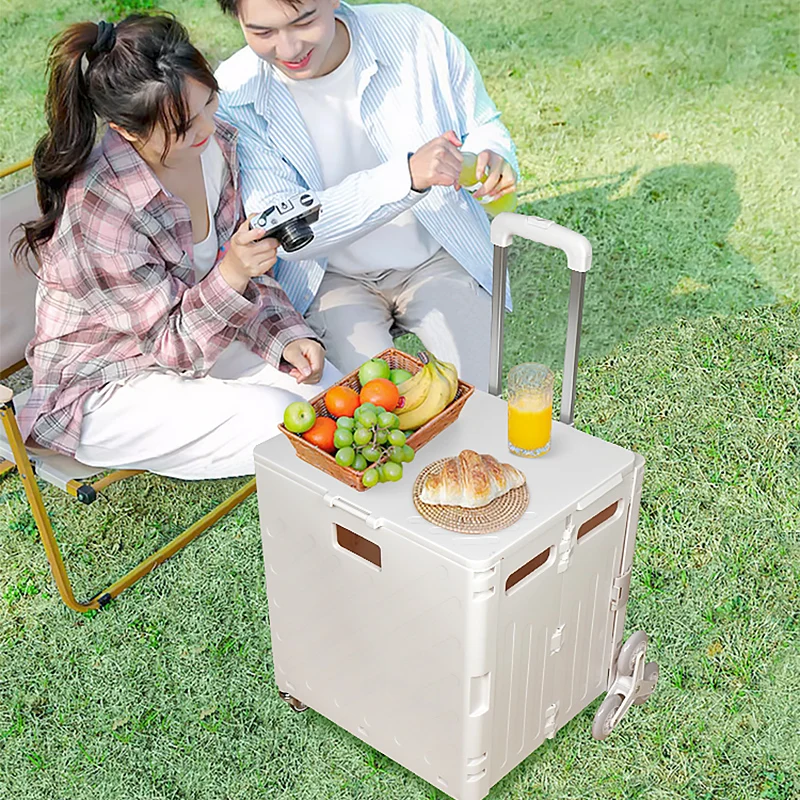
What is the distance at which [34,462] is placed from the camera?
8.30 ft

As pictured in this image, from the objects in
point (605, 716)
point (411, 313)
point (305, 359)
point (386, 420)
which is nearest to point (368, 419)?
point (386, 420)

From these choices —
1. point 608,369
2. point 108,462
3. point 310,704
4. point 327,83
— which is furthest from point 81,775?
point 608,369

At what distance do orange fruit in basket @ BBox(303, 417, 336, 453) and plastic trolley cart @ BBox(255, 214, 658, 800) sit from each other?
6 cm

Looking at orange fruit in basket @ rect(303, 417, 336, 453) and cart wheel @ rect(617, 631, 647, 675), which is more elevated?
orange fruit in basket @ rect(303, 417, 336, 453)

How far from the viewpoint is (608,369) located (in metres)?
3.38

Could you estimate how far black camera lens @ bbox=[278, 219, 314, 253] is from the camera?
229 centimetres

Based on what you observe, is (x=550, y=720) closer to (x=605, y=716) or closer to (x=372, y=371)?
(x=605, y=716)

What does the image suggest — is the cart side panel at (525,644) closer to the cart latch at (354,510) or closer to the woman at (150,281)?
the cart latch at (354,510)

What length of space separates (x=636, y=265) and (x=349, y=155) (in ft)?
4.70

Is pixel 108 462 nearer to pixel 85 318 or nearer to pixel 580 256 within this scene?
pixel 85 318

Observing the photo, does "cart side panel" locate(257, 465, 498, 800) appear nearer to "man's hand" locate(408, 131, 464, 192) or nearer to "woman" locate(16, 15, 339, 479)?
"woman" locate(16, 15, 339, 479)

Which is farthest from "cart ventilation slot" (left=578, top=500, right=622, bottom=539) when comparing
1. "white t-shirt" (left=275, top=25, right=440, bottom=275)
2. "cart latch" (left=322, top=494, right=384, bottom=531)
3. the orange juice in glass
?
"white t-shirt" (left=275, top=25, right=440, bottom=275)

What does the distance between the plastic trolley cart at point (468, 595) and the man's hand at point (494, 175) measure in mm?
499

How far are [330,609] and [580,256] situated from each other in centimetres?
78
